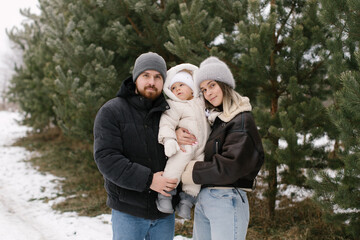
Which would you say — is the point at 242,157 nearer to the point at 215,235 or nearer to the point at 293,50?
the point at 215,235

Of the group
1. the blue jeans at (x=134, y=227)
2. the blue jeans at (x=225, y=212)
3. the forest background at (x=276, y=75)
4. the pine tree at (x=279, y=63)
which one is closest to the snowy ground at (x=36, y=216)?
the forest background at (x=276, y=75)

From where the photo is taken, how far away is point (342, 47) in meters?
3.30

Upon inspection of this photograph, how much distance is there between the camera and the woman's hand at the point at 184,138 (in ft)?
7.06

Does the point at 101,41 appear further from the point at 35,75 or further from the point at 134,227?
the point at 35,75

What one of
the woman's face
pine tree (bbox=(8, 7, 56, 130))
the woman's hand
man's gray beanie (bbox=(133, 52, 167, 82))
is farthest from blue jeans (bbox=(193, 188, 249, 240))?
pine tree (bbox=(8, 7, 56, 130))

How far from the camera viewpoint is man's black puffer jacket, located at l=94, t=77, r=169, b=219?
2.03 meters

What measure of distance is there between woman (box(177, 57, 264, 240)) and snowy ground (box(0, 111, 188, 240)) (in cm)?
267

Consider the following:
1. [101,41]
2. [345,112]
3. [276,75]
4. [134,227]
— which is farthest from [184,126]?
[101,41]

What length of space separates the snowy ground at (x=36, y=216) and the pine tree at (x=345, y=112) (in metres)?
2.31

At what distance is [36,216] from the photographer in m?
5.55

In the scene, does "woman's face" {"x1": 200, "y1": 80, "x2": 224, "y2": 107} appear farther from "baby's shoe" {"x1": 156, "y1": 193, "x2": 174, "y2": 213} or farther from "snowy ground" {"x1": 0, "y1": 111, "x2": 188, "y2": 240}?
"snowy ground" {"x1": 0, "y1": 111, "x2": 188, "y2": 240}

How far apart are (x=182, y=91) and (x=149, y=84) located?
31cm

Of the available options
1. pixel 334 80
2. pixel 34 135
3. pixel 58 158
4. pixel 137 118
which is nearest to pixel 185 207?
pixel 137 118

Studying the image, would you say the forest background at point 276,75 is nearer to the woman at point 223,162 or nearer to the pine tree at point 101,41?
the pine tree at point 101,41
